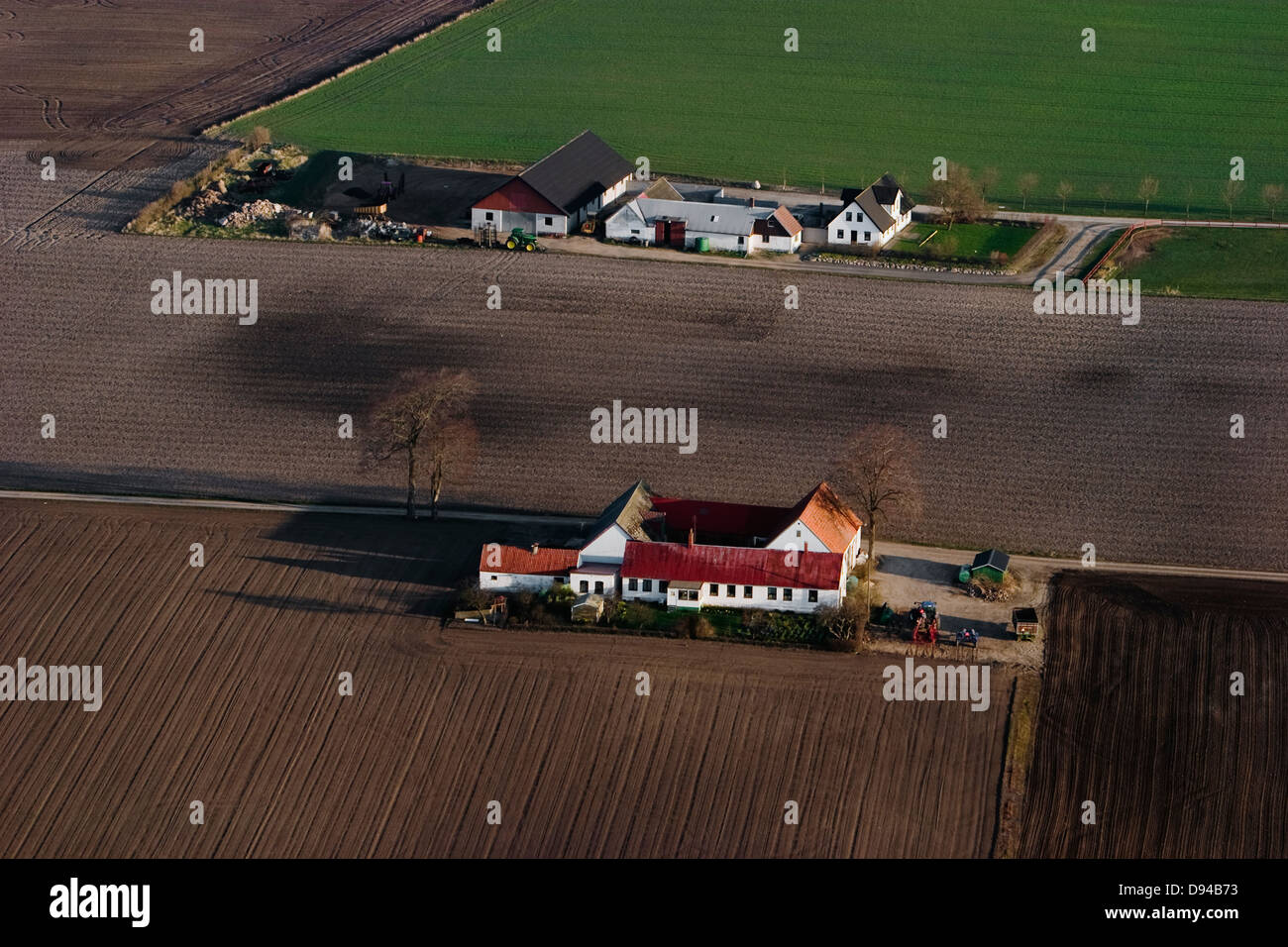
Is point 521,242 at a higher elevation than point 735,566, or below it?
higher

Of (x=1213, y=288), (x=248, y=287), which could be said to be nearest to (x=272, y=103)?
(x=248, y=287)

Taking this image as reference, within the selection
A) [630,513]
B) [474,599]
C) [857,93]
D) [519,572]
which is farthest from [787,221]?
[474,599]

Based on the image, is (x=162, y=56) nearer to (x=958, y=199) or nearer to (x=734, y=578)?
(x=958, y=199)

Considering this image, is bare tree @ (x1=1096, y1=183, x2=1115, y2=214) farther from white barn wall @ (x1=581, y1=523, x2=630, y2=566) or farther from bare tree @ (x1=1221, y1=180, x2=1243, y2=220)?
white barn wall @ (x1=581, y1=523, x2=630, y2=566)

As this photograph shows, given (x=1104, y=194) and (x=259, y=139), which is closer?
(x=1104, y=194)

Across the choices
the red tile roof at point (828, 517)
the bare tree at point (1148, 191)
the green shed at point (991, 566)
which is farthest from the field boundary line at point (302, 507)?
the bare tree at point (1148, 191)

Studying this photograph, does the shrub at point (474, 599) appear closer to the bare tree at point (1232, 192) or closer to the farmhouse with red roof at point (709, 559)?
the farmhouse with red roof at point (709, 559)

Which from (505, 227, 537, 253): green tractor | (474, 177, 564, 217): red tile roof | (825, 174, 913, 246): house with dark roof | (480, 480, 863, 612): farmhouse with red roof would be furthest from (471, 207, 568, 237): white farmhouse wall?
(480, 480, 863, 612): farmhouse with red roof
